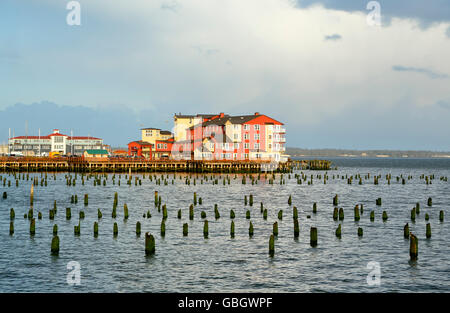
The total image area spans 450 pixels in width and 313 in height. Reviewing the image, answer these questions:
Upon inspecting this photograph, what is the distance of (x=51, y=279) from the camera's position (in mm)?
27922

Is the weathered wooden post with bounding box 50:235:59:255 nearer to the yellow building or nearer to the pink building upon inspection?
the pink building

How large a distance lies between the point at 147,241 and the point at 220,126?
348 feet

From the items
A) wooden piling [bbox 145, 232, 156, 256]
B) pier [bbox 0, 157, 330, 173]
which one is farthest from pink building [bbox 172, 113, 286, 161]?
wooden piling [bbox 145, 232, 156, 256]

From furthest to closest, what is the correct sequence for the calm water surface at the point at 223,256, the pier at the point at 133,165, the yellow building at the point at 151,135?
the yellow building at the point at 151,135 → the pier at the point at 133,165 → the calm water surface at the point at 223,256

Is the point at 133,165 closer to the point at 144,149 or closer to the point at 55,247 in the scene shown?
the point at 144,149

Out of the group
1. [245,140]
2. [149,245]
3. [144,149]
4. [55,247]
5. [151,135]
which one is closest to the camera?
[149,245]

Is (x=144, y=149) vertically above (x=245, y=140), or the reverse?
(x=245, y=140)

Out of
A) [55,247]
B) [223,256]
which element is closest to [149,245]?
[223,256]

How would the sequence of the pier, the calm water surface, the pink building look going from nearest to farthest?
the calm water surface < the pier < the pink building

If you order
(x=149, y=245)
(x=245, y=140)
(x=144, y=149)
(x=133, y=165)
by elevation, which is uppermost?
(x=245, y=140)

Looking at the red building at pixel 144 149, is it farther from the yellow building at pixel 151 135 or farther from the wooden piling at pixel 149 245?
the wooden piling at pixel 149 245

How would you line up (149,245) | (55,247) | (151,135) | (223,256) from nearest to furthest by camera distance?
(223,256) < (149,245) < (55,247) < (151,135)

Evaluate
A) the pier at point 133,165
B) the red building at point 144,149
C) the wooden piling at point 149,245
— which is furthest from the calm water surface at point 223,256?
the red building at point 144,149
